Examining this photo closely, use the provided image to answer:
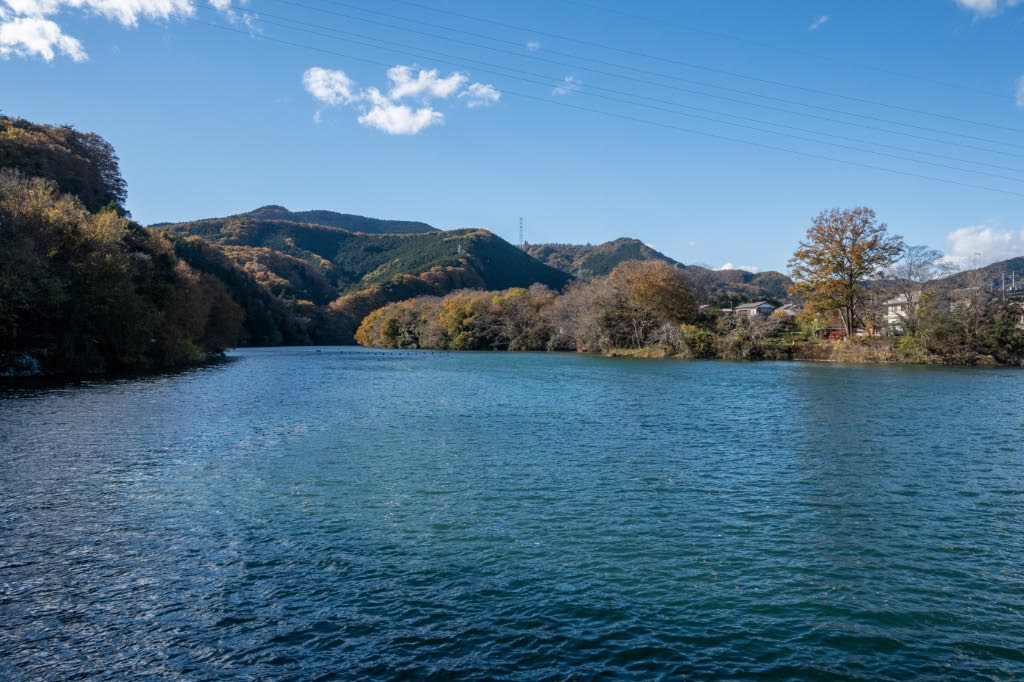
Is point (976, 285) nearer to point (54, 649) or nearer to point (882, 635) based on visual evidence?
point (882, 635)

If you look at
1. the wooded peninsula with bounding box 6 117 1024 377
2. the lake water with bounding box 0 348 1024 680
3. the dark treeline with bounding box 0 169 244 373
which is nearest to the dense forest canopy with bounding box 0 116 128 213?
the wooded peninsula with bounding box 6 117 1024 377

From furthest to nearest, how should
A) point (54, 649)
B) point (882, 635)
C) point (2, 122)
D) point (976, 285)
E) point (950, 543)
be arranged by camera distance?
point (2, 122) → point (976, 285) → point (950, 543) → point (882, 635) → point (54, 649)

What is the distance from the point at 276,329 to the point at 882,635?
138 m

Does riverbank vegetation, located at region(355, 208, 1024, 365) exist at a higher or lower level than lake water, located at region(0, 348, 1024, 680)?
higher

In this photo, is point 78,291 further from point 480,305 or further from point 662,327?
point 480,305

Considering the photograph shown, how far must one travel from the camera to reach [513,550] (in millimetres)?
10844

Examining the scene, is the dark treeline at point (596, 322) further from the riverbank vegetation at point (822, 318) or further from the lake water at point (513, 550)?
the lake water at point (513, 550)

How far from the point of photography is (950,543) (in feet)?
36.4

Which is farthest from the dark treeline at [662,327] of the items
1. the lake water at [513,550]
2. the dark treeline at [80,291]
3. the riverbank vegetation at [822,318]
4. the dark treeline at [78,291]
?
the dark treeline at [78,291]

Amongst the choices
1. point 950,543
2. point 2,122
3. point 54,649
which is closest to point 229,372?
point 54,649

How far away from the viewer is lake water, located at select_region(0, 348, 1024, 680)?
24.5ft

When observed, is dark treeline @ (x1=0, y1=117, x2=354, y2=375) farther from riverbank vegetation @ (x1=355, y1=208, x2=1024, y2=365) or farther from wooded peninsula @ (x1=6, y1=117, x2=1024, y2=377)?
riverbank vegetation @ (x1=355, y1=208, x2=1024, y2=365)

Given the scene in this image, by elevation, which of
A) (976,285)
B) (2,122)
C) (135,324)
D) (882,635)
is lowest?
(882,635)

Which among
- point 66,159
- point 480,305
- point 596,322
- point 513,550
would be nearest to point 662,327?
point 596,322
